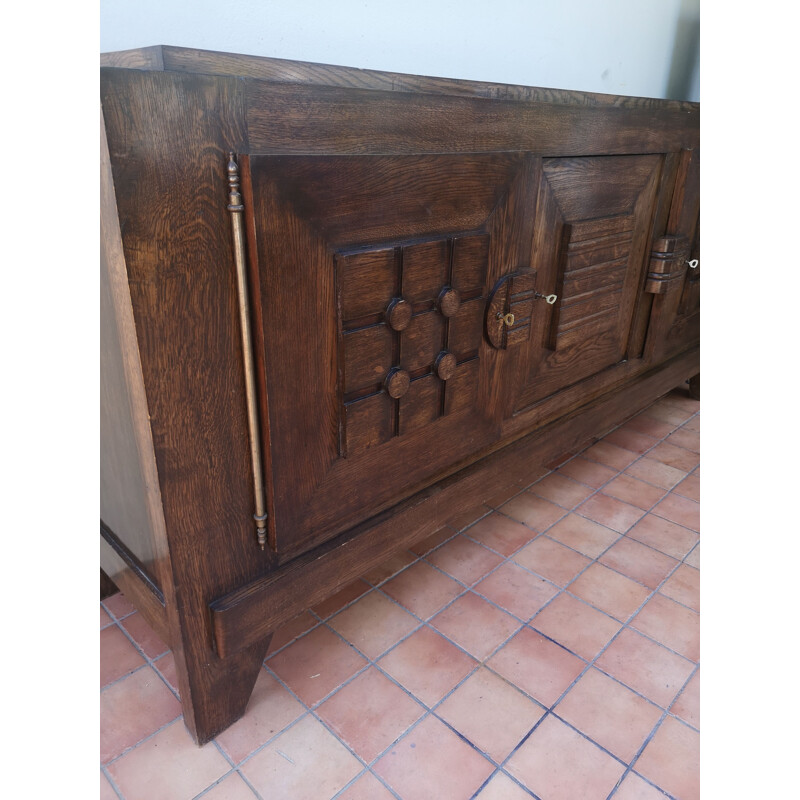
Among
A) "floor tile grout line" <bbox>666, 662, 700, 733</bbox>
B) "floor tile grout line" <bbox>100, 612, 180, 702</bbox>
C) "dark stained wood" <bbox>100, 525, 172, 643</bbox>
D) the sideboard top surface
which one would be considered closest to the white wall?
the sideboard top surface

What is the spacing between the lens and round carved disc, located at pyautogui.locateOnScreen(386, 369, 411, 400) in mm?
1114

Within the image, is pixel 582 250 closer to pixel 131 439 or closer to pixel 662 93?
pixel 131 439

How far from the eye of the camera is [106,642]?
1.39 metres

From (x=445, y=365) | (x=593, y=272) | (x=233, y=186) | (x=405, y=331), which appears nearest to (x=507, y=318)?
(x=445, y=365)

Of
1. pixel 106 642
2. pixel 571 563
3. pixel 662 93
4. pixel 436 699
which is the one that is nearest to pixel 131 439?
pixel 106 642

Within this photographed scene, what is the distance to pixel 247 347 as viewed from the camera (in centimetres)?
92

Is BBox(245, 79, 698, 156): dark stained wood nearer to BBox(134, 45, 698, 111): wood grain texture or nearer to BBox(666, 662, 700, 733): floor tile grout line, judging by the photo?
BBox(134, 45, 698, 111): wood grain texture

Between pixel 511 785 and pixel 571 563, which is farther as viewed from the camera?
pixel 571 563

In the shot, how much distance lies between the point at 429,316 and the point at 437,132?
0.31 metres

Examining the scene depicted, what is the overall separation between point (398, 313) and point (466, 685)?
31.3 inches

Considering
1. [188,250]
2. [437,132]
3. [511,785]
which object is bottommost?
[511,785]

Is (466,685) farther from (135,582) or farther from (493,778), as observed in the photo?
(135,582)

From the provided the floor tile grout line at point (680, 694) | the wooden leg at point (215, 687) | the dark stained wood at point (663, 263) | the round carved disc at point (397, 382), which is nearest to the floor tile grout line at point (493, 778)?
the floor tile grout line at point (680, 694)

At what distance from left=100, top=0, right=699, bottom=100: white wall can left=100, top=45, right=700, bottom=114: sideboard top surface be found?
0.28 metres
